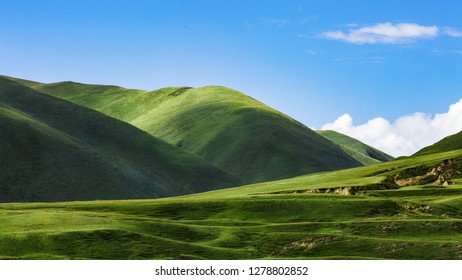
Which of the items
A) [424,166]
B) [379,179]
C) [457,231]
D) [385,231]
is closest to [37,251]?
[385,231]

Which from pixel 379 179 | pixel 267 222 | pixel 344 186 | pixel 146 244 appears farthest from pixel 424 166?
pixel 146 244

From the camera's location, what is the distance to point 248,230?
274 feet

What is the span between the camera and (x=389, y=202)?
97.7 metres

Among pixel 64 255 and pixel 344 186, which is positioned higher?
pixel 344 186

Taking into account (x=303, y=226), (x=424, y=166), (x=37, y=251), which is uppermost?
(x=424, y=166)

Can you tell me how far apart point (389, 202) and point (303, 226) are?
18787 mm

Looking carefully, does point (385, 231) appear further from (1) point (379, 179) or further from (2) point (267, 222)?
(1) point (379, 179)

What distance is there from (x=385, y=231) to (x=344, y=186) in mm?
52398

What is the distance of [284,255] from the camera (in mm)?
72312

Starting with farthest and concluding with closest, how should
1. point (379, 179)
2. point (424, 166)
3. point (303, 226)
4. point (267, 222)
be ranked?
point (424, 166) → point (379, 179) → point (267, 222) → point (303, 226)

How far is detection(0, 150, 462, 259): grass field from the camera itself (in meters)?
70.4

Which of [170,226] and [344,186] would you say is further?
[344,186]

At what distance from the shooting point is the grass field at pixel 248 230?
231 feet
